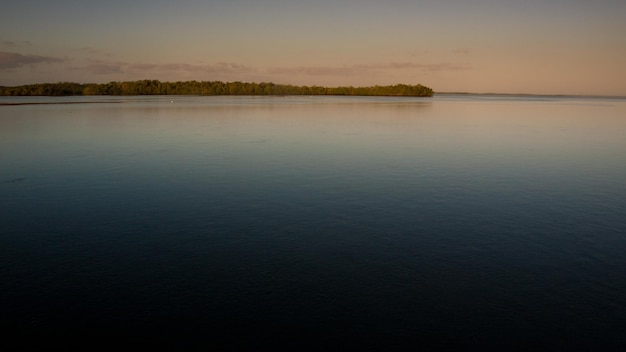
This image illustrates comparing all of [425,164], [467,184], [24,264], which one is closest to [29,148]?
[24,264]

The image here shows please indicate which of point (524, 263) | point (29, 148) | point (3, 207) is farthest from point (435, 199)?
point (29, 148)

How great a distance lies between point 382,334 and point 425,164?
16189 millimetres

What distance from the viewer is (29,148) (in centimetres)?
2669

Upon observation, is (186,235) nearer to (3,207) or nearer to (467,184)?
(3,207)

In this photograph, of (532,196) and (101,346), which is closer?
(101,346)

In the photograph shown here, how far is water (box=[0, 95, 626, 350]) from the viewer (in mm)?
7363

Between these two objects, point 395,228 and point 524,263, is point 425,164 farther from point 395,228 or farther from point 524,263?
point 524,263

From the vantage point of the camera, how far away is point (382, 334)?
7.18 m

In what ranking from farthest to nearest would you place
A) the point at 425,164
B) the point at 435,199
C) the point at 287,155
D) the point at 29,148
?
the point at 29,148 → the point at 287,155 → the point at 425,164 → the point at 435,199

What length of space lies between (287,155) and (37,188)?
40.1 ft

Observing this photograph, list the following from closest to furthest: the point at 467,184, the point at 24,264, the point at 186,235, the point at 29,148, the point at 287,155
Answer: the point at 24,264 < the point at 186,235 < the point at 467,184 < the point at 287,155 < the point at 29,148

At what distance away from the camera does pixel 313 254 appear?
10266mm

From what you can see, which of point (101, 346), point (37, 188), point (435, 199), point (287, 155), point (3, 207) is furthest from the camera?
point (287, 155)

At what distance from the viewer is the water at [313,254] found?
7363 mm
